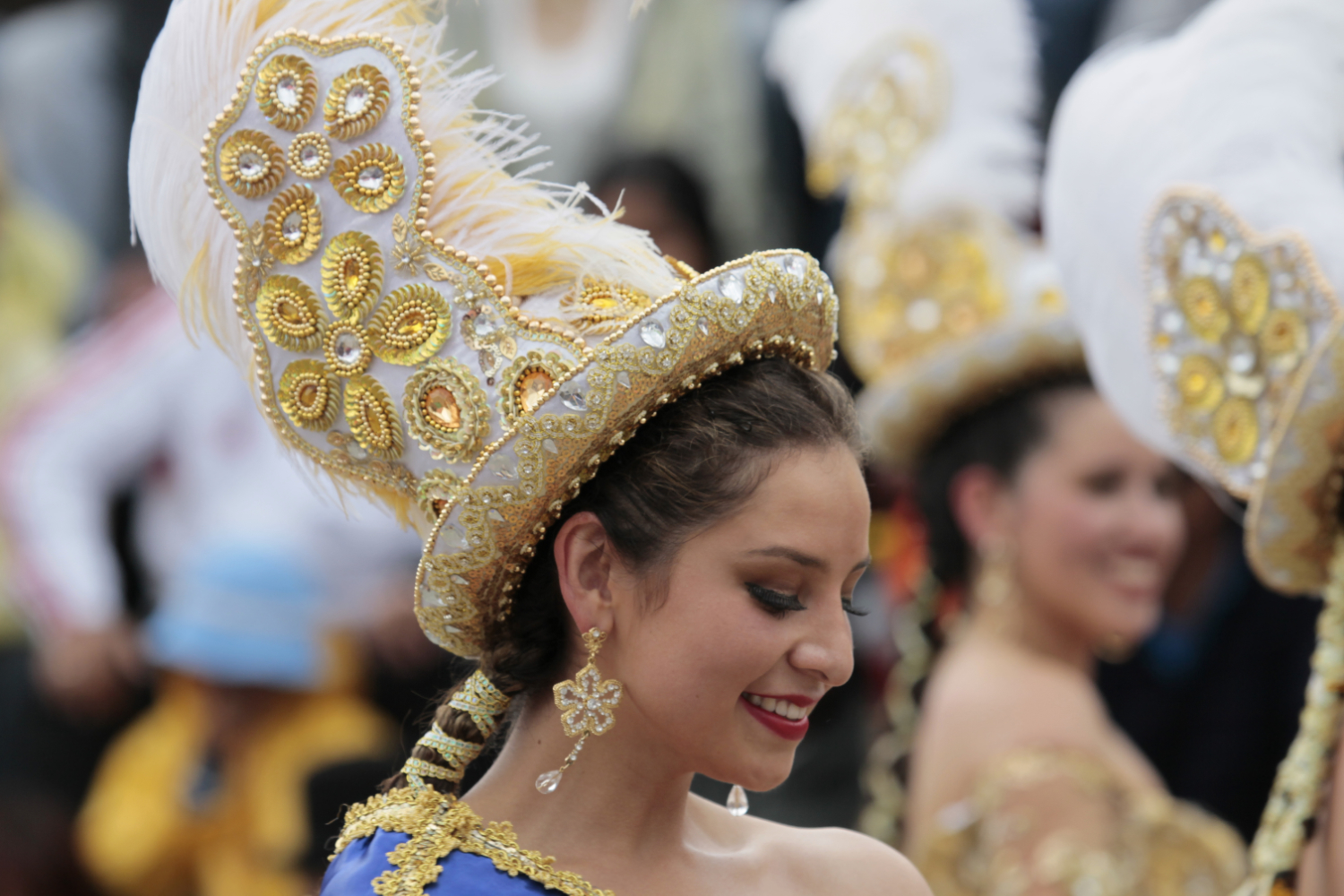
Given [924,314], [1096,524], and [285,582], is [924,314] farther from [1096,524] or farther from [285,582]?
[285,582]

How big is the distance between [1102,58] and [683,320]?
1.86 metres

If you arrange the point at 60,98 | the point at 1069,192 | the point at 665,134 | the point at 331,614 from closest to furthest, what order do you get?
the point at 1069,192 → the point at 331,614 → the point at 665,134 → the point at 60,98

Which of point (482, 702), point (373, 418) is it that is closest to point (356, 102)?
point (373, 418)

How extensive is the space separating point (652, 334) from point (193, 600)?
361cm

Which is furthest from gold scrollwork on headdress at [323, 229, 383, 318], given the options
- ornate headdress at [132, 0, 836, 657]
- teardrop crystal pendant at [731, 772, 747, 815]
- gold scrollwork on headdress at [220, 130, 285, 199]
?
teardrop crystal pendant at [731, 772, 747, 815]

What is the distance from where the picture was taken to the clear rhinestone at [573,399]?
71.3 inches

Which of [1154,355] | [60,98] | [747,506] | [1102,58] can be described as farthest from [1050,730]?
[60,98]

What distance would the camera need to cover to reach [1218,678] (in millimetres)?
5316

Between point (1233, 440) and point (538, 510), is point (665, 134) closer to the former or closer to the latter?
point (1233, 440)

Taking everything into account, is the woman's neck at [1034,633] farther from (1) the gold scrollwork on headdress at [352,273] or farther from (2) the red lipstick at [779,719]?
(1) the gold scrollwork on headdress at [352,273]

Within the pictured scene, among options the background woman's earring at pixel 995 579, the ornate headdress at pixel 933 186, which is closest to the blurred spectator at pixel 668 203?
the ornate headdress at pixel 933 186

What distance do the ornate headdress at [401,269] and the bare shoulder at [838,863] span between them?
479 millimetres

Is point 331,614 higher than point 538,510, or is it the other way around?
point 538,510

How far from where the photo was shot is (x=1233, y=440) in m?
2.87
